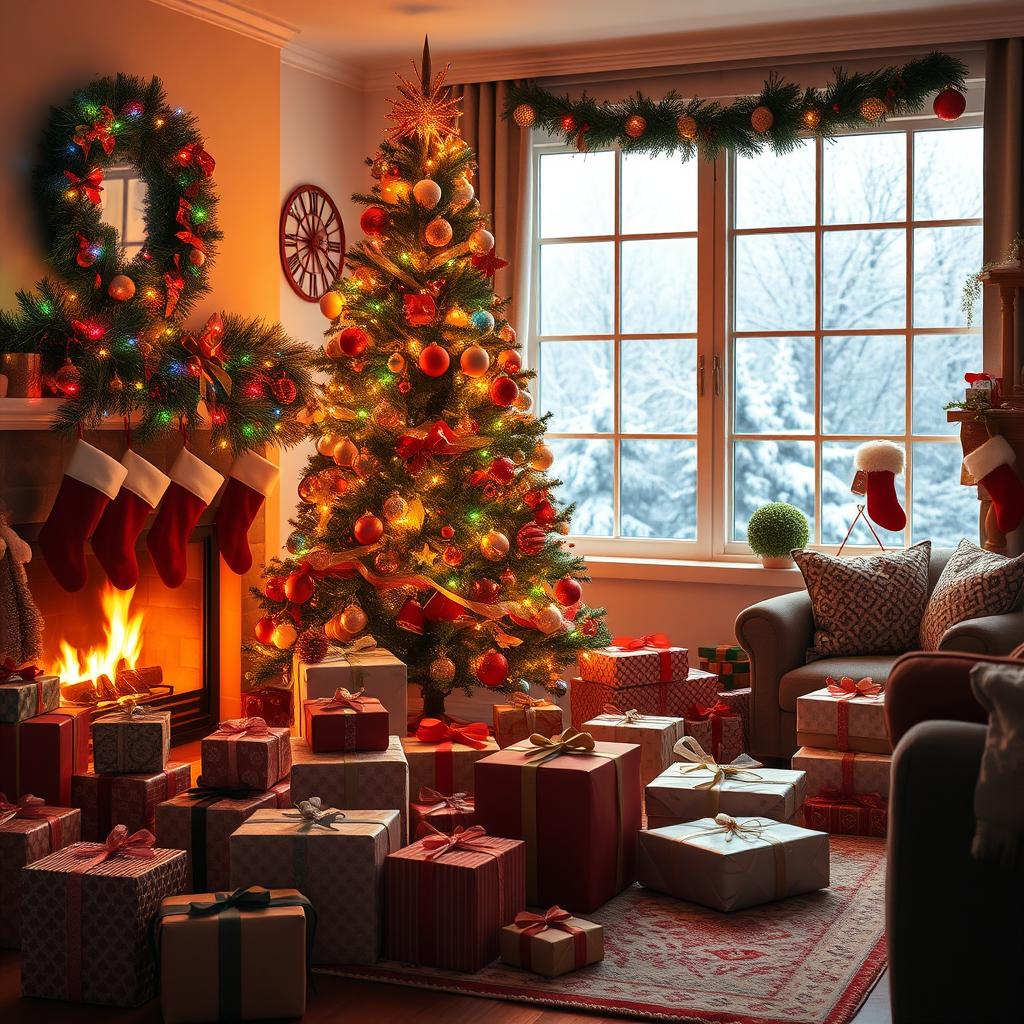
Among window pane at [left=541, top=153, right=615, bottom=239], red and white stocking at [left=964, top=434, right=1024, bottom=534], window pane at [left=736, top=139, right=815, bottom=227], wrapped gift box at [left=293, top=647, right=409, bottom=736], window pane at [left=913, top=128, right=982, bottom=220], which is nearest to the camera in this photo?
wrapped gift box at [left=293, top=647, right=409, bottom=736]

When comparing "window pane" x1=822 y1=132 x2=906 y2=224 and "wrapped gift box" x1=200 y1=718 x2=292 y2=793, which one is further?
"window pane" x1=822 y1=132 x2=906 y2=224

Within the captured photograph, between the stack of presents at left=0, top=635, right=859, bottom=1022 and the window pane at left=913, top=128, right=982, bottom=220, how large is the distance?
2330 millimetres

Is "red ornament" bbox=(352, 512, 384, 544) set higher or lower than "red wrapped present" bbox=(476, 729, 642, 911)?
higher

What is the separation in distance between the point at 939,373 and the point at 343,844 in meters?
3.32

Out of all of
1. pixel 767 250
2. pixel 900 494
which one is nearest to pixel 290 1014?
pixel 900 494

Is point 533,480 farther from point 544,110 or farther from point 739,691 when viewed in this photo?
point 544,110

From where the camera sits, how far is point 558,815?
310 centimetres

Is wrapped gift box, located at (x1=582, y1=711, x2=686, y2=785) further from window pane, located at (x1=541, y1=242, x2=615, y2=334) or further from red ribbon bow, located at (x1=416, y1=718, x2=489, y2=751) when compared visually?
window pane, located at (x1=541, y1=242, x2=615, y2=334)

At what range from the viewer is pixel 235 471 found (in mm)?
4617

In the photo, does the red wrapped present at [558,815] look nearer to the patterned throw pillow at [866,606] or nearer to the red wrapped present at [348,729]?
the red wrapped present at [348,729]

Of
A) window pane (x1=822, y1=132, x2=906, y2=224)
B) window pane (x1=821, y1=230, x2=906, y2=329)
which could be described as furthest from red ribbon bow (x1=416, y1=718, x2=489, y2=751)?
window pane (x1=822, y1=132, x2=906, y2=224)

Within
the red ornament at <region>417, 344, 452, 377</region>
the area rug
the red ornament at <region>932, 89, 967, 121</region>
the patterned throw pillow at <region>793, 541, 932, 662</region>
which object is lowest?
the area rug

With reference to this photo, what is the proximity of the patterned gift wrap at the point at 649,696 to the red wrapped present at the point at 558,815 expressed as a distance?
1.22m

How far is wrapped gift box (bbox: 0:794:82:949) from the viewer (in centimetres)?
293
